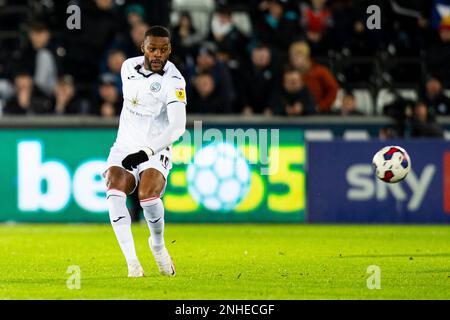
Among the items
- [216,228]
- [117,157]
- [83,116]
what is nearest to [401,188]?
[216,228]

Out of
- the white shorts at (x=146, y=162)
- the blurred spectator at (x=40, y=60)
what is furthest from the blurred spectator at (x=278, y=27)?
the white shorts at (x=146, y=162)

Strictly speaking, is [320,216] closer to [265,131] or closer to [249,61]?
[265,131]

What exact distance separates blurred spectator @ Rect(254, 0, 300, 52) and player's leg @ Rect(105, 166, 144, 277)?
897cm

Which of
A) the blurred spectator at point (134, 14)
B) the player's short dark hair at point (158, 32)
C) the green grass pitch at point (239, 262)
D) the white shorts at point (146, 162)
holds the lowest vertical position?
the green grass pitch at point (239, 262)

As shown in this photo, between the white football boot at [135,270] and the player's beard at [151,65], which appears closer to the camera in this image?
the white football boot at [135,270]

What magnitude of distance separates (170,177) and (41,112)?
228 centimetres

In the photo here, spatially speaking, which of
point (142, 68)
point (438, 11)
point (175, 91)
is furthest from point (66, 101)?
point (175, 91)

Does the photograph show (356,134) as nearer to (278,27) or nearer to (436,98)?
(436,98)

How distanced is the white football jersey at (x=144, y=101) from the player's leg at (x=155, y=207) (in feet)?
0.92

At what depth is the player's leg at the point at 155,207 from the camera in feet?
32.9

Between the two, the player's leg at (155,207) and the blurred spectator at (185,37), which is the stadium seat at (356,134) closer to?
the blurred spectator at (185,37)

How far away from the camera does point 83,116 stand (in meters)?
17.3

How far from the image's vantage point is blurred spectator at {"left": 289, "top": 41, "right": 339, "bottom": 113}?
17609 millimetres
